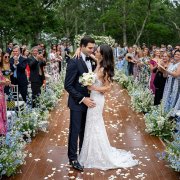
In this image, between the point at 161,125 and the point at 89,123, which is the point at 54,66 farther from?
the point at 89,123

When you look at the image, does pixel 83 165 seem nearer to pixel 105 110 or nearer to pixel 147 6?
pixel 105 110

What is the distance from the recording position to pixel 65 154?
19.6 feet

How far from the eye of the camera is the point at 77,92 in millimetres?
4984

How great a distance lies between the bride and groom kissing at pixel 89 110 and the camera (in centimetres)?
500

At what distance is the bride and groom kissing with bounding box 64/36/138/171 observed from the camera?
5004mm

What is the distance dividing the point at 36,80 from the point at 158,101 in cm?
295

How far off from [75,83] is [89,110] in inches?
18.0

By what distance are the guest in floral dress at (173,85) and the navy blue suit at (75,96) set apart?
2719 mm

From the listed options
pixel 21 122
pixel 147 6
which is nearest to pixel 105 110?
pixel 21 122

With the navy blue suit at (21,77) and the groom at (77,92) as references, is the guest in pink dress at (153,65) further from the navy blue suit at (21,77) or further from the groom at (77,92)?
the groom at (77,92)

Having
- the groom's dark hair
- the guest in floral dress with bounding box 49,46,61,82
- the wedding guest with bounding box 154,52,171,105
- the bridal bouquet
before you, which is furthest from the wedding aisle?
the guest in floral dress with bounding box 49,46,61,82

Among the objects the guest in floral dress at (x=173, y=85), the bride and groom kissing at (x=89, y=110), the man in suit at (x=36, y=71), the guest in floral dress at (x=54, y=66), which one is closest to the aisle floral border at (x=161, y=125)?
the guest in floral dress at (x=173, y=85)

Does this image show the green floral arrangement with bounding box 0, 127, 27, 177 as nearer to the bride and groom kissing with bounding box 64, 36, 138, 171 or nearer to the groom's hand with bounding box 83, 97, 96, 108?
the bride and groom kissing with bounding box 64, 36, 138, 171

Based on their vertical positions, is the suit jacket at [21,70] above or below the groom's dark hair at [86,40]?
below
